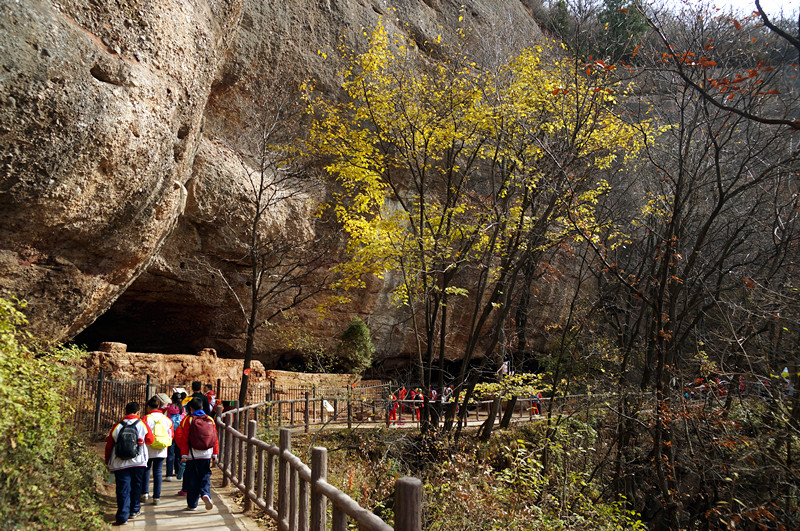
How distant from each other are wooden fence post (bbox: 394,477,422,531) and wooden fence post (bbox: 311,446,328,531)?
1995 mm

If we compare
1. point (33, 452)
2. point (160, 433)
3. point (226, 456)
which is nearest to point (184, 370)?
point (226, 456)

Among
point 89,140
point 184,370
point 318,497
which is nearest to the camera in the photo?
point 318,497

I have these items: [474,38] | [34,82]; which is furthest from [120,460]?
[474,38]

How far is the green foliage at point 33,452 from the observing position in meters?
4.36

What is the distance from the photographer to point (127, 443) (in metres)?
6.21

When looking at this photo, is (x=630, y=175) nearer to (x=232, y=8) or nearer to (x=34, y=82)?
(x=232, y=8)

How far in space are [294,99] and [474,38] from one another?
6.90 metres

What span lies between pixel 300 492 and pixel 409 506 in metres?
2.92

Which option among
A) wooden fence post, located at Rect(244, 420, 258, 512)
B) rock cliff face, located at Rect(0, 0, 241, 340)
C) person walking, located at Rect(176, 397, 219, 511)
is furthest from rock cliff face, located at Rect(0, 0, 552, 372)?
wooden fence post, located at Rect(244, 420, 258, 512)

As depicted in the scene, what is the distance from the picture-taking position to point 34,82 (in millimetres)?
7422

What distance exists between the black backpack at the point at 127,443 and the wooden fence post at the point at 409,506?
4.53 meters

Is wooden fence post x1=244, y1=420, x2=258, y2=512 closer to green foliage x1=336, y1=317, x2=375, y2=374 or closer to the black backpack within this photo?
the black backpack

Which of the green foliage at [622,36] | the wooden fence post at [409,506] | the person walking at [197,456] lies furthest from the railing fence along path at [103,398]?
the green foliage at [622,36]

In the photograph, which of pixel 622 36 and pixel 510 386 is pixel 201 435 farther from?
pixel 622 36
